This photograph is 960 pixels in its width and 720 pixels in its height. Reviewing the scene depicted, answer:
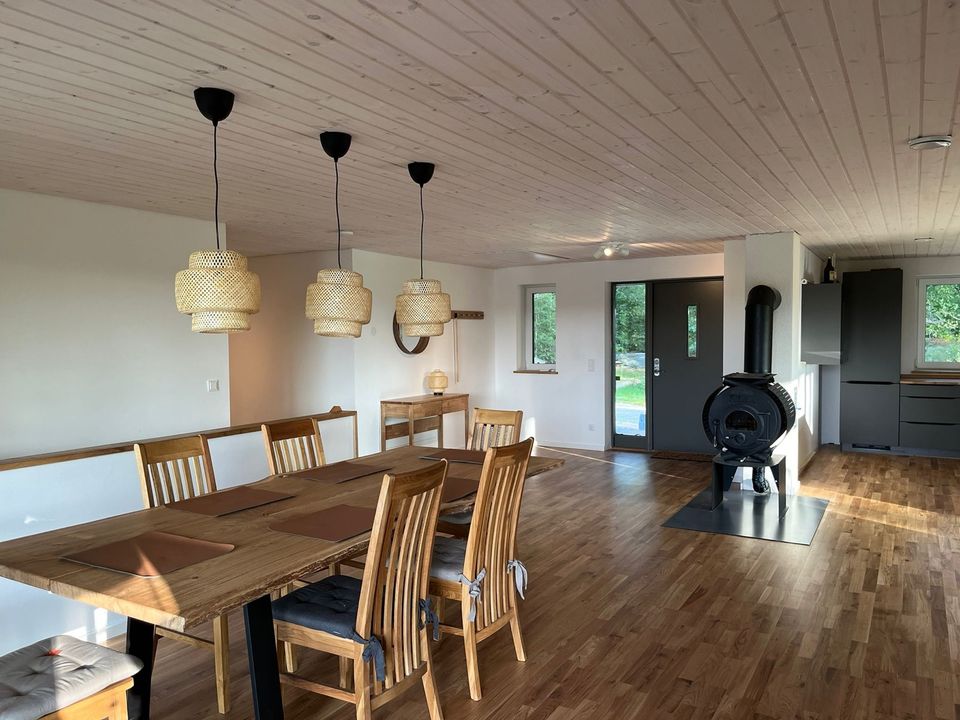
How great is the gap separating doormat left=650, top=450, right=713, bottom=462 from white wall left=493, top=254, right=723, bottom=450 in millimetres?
639

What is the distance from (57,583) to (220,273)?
3.44 ft

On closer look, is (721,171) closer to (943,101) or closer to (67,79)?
(943,101)

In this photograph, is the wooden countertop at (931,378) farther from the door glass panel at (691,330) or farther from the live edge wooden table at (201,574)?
the live edge wooden table at (201,574)

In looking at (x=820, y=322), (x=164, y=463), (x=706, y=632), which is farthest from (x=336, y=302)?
(x=820, y=322)

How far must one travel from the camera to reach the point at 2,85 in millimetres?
2193

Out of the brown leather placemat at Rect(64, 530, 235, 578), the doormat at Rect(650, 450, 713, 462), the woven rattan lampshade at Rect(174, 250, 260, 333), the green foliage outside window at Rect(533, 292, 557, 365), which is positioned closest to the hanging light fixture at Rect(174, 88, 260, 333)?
the woven rattan lampshade at Rect(174, 250, 260, 333)

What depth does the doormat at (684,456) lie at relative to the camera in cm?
749

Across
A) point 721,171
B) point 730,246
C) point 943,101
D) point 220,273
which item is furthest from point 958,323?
point 220,273

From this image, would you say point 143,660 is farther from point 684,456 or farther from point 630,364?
point 630,364

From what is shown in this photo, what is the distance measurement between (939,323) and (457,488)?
7.09m

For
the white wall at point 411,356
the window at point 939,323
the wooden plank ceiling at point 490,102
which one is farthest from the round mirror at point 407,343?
the window at point 939,323

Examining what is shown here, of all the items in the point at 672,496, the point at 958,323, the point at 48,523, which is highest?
the point at 958,323

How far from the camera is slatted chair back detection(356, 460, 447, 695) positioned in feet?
7.20

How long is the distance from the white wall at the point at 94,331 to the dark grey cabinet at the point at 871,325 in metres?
6.53
